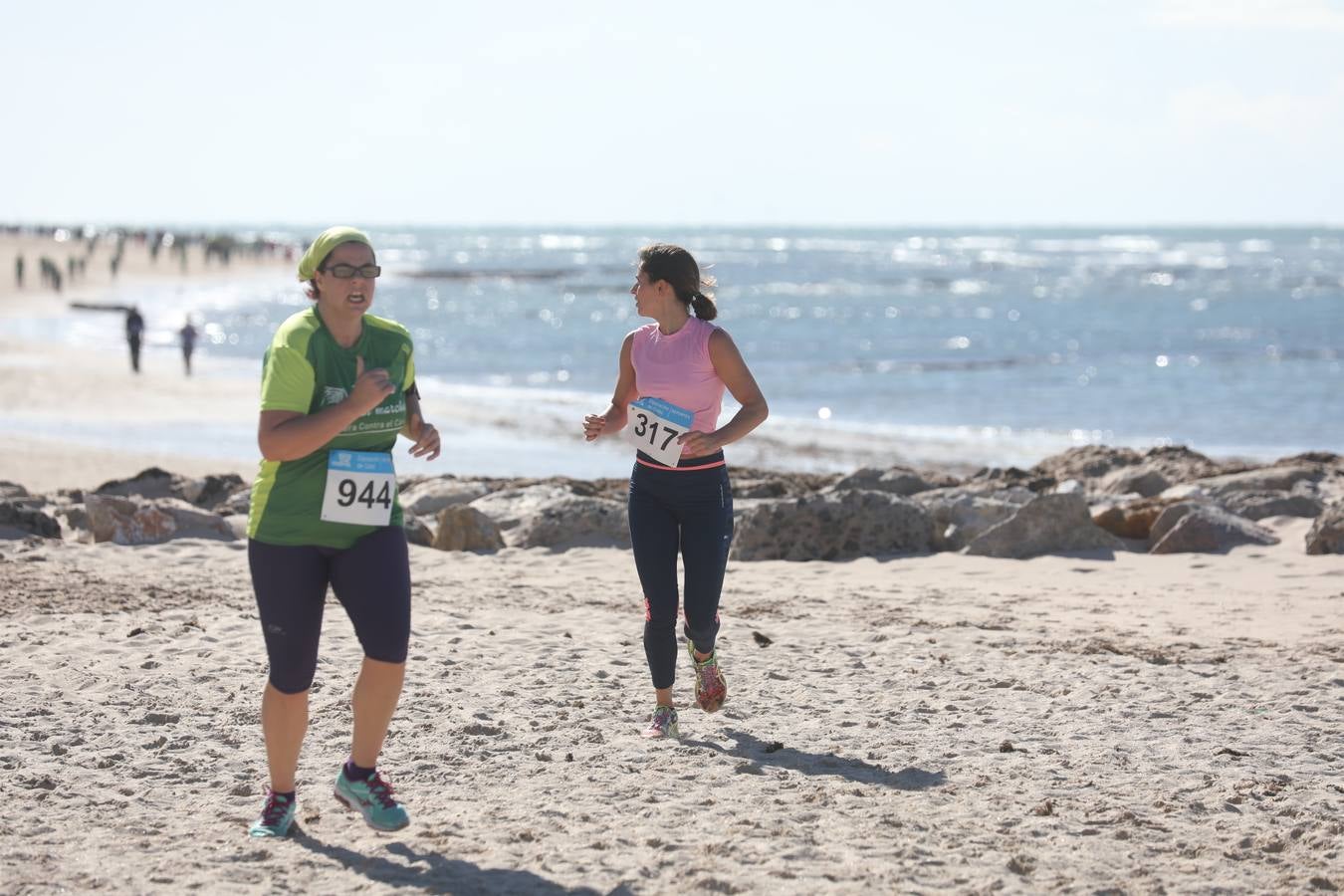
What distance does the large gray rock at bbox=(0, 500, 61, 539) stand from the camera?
9.69 m

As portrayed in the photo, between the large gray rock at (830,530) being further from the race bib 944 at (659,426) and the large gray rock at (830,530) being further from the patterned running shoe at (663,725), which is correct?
the race bib 944 at (659,426)

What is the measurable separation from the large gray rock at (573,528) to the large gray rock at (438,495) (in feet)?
4.22

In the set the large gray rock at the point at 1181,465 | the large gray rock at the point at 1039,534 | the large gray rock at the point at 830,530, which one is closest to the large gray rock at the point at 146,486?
the large gray rock at the point at 830,530

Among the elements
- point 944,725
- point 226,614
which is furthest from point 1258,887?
point 226,614

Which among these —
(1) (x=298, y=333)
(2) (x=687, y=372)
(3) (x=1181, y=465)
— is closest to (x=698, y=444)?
(2) (x=687, y=372)

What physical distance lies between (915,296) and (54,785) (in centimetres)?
5996

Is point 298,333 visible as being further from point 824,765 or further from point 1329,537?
point 1329,537

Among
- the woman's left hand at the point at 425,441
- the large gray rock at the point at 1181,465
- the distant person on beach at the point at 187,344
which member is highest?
the woman's left hand at the point at 425,441

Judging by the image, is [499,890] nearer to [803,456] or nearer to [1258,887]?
[1258,887]

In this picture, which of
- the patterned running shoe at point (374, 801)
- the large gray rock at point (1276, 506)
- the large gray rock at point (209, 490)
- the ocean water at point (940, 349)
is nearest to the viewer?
the patterned running shoe at point (374, 801)

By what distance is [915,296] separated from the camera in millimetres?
63438

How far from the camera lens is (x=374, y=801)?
4492 millimetres

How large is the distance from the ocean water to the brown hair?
11.6 meters

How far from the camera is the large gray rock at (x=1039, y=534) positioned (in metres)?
A: 9.73
